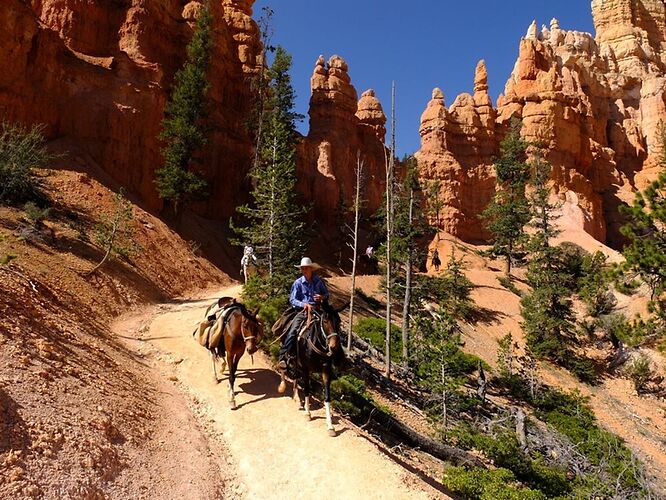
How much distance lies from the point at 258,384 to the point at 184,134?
23313 mm

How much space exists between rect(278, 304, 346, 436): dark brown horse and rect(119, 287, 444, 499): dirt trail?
0.50 meters

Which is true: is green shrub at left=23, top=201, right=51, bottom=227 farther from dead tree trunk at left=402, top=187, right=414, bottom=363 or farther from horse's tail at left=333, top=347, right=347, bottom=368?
dead tree trunk at left=402, top=187, right=414, bottom=363

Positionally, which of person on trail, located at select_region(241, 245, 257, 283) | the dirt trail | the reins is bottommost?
the dirt trail

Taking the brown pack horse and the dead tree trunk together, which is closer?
the brown pack horse

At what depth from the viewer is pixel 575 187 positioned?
188 ft

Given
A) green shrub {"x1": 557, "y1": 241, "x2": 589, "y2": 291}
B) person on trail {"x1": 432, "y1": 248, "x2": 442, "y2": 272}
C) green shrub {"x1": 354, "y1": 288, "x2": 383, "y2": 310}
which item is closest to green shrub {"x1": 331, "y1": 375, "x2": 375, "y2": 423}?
green shrub {"x1": 354, "y1": 288, "x2": 383, "y2": 310}

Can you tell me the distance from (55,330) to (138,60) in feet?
99.2

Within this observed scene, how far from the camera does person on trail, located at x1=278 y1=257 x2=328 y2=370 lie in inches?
351

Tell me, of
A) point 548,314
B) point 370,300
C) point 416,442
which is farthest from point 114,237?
point 548,314

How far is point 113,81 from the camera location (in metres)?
30.3

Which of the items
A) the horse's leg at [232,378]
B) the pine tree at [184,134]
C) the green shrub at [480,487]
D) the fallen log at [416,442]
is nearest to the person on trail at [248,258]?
the pine tree at [184,134]

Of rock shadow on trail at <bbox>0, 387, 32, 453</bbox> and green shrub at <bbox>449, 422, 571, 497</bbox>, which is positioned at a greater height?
rock shadow on trail at <bbox>0, 387, 32, 453</bbox>

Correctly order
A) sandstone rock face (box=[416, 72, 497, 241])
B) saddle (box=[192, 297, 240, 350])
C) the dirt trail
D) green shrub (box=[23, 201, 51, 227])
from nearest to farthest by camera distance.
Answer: the dirt trail
saddle (box=[192, 297, 240, 350])
green shrub (box=[23, 201, 51, 227])
sandstone rock face (box=[416, 72, 497, 241])

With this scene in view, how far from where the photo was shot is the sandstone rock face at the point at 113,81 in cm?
2538
